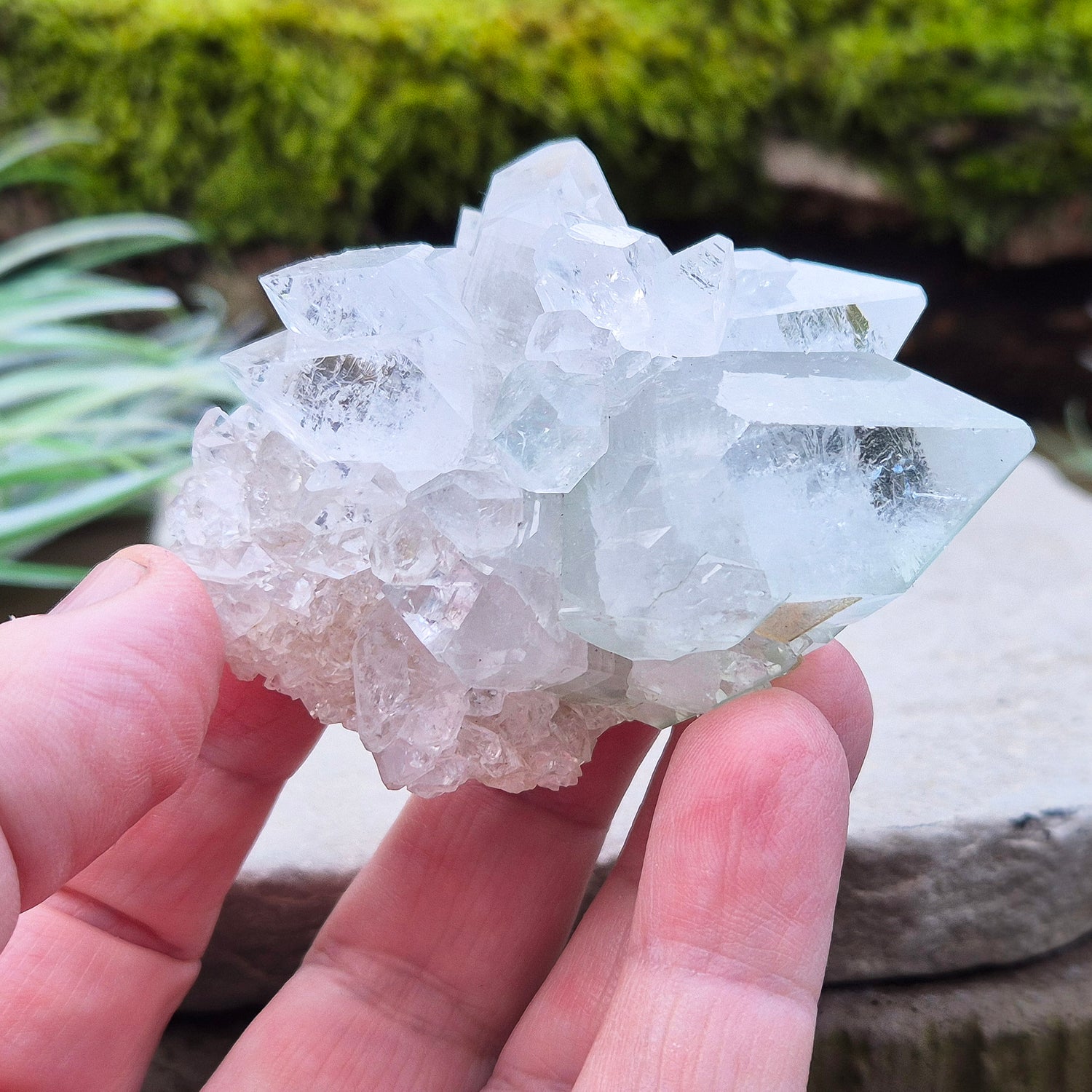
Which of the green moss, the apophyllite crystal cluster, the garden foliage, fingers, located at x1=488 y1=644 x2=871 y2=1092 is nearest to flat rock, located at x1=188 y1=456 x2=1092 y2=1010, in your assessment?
fingers, located at x1=488 y1=644 x2=871 y2=1092

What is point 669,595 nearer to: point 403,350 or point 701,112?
point 403,350

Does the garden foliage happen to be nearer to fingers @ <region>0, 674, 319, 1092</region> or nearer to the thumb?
fingers @ <region>0, 674, 319, 1092</region>

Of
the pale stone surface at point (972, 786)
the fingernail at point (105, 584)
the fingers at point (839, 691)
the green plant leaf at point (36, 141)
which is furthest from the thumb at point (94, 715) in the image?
the green plant leaf at point (36, 141)

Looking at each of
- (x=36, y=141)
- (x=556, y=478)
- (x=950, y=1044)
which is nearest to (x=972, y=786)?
(x=950, y=1044)

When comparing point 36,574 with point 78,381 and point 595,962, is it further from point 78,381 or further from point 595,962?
point 595,962

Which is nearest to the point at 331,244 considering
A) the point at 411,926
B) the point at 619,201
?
the point at 619,201

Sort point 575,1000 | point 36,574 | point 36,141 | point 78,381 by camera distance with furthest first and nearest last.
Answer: point 36,141
point 78,381
point 36,574
point 575,1000

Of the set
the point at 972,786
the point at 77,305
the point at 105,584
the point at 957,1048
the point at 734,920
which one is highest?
the point at 105,584
